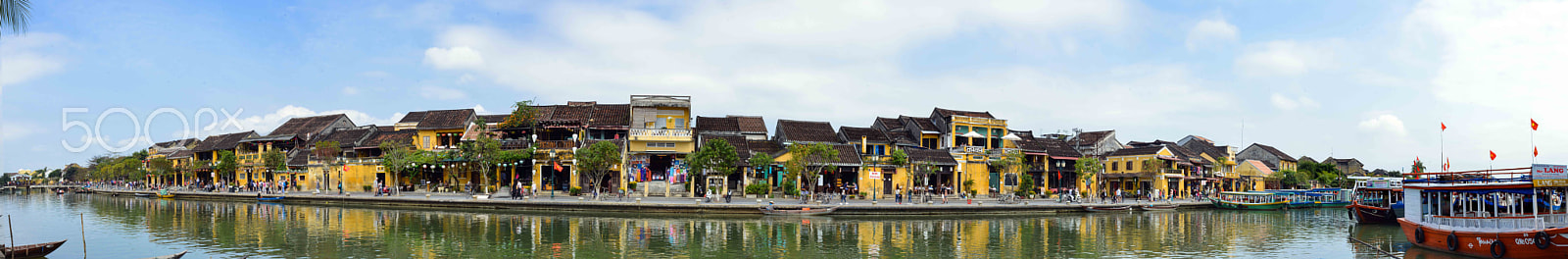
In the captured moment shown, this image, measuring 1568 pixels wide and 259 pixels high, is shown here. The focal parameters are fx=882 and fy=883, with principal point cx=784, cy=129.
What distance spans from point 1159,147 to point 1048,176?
24.1 ft

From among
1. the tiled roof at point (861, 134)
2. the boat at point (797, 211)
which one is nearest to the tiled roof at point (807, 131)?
the tiled roof at point (861, 134)

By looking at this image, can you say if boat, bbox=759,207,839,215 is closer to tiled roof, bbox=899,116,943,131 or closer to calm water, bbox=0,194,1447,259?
calm water, bbox=0,194,1447,259

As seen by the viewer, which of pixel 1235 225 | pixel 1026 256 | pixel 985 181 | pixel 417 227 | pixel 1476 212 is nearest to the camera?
pixel 1476 212

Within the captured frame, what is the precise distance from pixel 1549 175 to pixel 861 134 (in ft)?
115

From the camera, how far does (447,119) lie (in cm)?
5309

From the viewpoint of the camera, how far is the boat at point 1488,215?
19.8m

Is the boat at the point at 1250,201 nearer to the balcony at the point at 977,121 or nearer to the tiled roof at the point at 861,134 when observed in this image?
the balcony at the point at 977,121

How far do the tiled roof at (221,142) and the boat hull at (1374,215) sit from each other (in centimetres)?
6598

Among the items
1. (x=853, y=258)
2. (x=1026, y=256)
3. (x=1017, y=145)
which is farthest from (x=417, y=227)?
(x=1017, y=145)

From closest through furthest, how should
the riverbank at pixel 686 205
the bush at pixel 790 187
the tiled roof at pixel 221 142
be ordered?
the riverbank at pixel 686 205 < the bush at pixel 790 187 < the tiled roof at pixel 221 142

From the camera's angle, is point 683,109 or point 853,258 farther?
point 683,109

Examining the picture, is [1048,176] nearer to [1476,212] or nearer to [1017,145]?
[1017,145]

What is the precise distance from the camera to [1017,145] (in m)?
53.2

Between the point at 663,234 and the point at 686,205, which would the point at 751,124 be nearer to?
the point at 686,205
